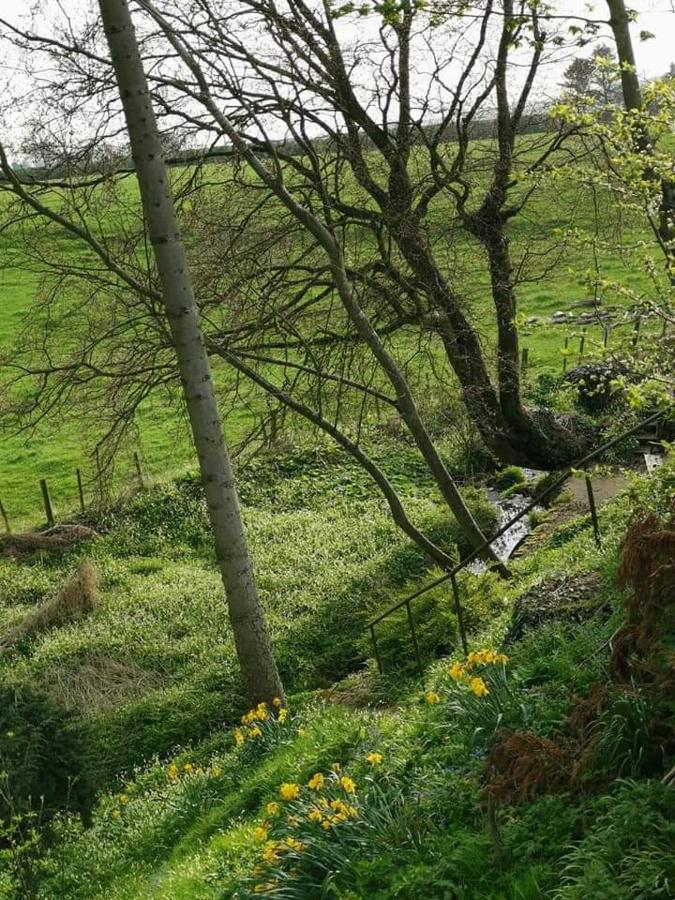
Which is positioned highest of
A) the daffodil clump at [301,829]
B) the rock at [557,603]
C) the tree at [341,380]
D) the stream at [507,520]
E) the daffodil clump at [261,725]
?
the tree at [341,380]

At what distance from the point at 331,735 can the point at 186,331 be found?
3891 mm

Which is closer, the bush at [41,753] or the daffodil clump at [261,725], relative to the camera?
the daffodil clump at [261,725]

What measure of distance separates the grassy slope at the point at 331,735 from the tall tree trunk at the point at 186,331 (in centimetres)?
117

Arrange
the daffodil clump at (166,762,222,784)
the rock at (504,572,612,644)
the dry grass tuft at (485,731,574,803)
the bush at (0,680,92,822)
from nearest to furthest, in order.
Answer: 1. the dry grass tuft at (485,731,574,803)
2. the rock at (504,572,612,644)
3. the daffodil clump at (166,762,222,784)
4. the bush at (0,680,92,822)

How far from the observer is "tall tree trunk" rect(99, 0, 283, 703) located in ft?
27.4

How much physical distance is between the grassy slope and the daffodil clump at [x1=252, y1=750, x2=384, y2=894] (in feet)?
0.25

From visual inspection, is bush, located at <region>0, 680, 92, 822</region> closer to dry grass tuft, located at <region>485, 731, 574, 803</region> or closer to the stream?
dry grass tuft, located at <region>485, 731, 574, 803</region>

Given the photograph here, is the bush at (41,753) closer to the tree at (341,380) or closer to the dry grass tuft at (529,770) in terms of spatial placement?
the tree at (341,380)

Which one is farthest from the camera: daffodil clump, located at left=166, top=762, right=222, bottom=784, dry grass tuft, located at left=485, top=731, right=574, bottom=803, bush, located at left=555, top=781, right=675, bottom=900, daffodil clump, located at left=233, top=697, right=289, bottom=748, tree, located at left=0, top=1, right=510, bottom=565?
tree, located at left=0, top=1, right=510, bottom=565

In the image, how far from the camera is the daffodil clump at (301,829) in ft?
15.7

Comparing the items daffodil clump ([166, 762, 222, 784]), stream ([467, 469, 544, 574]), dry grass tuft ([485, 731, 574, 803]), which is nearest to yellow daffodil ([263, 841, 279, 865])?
dry grass tuft ([485, 731, 574, 803])

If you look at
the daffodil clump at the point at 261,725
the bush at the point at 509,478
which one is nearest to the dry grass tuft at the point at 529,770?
the daffodil clump at the point at 261,725

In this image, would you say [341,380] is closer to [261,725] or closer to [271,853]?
[261,725]

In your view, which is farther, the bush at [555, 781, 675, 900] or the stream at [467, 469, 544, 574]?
the stream at [467, 469, 544, 574]
